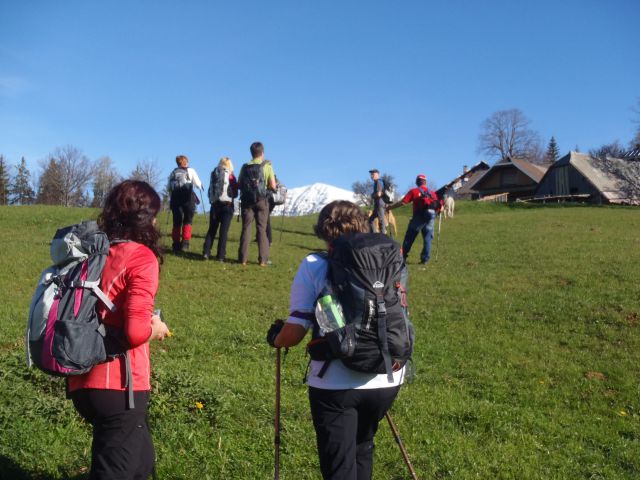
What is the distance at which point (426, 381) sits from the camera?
22.6 feet

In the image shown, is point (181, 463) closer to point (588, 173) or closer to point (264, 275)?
point (264, 275)

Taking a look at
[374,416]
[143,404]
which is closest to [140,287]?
[143,404]

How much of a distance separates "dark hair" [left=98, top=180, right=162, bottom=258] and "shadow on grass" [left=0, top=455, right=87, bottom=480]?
2.09m

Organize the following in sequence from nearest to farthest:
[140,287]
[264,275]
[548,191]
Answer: [140,287]
[264,275]
[548,191]

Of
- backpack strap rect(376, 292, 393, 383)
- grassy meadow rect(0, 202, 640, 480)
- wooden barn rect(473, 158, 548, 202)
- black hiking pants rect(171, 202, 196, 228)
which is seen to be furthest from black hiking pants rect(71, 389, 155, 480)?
wooden barn rect(473, 158, 548, 202)

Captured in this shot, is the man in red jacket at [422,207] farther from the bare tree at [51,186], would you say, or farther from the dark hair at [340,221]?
the bare tree at [51,186]

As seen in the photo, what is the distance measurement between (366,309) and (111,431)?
141 cm

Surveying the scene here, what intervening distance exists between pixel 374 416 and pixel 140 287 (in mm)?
1445

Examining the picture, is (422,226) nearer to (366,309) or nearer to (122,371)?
(366,309)

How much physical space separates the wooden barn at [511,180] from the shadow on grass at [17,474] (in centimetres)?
6238

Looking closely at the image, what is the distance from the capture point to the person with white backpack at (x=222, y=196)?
1254 centimetres

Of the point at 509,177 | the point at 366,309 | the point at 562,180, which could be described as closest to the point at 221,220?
the point at 366,309

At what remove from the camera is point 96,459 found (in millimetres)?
2986

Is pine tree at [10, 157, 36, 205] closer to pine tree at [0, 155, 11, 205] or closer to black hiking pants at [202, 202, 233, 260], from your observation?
pine tree at [0, 155, 11, 205]
